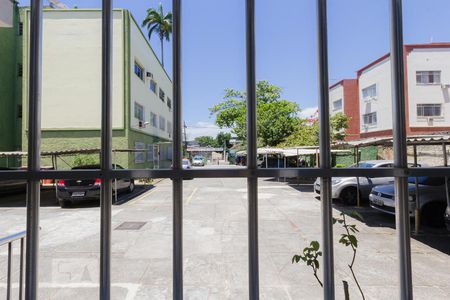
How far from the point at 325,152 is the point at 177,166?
54 cm

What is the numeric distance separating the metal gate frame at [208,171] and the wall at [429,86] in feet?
71.3

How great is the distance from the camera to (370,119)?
2167 cm

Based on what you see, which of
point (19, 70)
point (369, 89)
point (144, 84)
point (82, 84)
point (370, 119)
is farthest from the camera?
point (370, 119)

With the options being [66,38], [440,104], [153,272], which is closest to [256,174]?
[153,272]

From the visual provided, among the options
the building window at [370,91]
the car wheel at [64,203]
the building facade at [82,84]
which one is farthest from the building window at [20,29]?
the building window at [370,91]

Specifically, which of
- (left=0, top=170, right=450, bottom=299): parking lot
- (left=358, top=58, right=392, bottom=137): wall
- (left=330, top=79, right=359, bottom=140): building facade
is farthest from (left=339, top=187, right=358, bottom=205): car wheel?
(left=330, top=79, right=359, bottom=140): building facade

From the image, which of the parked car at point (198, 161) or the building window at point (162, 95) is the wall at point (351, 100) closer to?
the parked car at point (198, 161)

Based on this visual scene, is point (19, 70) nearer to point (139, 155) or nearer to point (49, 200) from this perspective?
point (139, 155)

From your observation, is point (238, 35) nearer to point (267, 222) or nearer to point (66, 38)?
point (267, 222)

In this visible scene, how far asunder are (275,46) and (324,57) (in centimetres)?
28

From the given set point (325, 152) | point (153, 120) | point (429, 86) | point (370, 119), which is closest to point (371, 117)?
point (370, 119)

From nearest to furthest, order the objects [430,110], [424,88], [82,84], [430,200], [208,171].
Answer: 1. [208,171]
2. [430,200]
3. [82,84]
4. [424,88]
5. [430,110]

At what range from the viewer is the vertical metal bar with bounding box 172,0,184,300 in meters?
0.96

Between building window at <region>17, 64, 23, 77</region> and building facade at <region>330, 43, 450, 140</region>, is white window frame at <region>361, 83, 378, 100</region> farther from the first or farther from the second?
building window at <region>17, 64, 23, 77</region>
